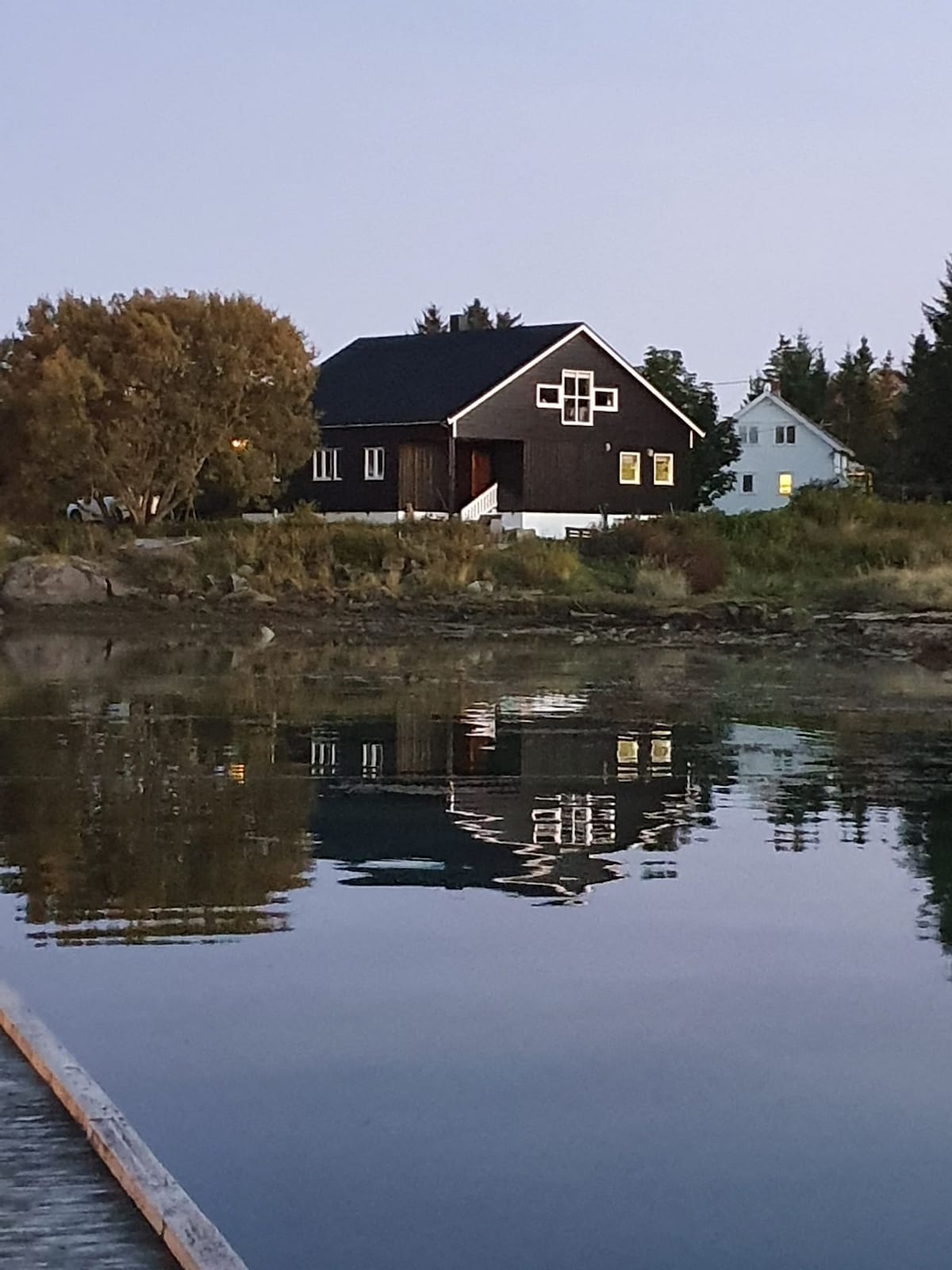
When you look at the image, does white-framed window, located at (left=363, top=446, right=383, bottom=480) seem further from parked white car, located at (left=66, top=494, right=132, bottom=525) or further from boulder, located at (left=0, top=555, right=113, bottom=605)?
boulder, located at (left=0, top=555, right=113, bottom=605)

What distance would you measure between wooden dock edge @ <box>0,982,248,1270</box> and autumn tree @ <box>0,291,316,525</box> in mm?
42546

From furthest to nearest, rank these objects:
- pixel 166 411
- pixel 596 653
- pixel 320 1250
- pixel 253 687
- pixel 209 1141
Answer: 1. pixel 166 411
2. pixel 596 653
3. pixel 253 687
4. pixel 209 1141
5. pixel 320 1250

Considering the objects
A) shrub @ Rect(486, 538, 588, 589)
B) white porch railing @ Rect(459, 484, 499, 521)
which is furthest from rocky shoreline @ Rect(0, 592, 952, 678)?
white porch railing @ Rect(459, 484, 499, 521)

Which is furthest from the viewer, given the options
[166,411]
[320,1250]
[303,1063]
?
[166,411]

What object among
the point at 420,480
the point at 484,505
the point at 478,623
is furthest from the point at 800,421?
the point at 478,623

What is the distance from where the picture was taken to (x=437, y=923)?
1272 cm

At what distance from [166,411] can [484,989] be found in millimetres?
41182

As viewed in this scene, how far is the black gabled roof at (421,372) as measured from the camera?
60750 millimetres

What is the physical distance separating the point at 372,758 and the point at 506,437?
4014 centimetres

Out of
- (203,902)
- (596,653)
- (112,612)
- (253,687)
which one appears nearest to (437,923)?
(203,902)

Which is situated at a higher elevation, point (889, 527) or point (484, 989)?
point (889, 527)

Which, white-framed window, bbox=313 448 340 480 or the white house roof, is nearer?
white-framed window, bbox=313 448 340 480

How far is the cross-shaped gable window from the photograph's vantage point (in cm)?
6172

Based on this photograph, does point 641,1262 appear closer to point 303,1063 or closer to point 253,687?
point 303,1063
